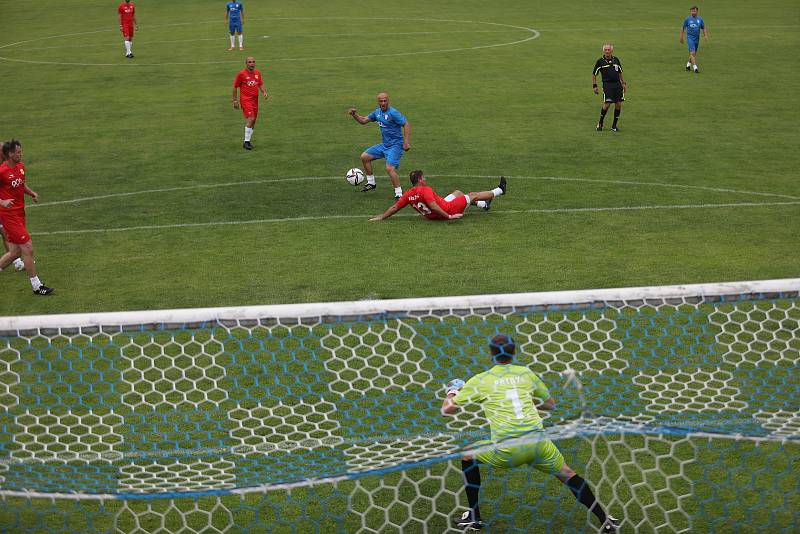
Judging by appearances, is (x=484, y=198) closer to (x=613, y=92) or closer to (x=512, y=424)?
(x=613, y=92)

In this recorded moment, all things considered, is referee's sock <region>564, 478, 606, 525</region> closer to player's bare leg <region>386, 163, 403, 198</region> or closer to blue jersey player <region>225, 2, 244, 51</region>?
player's bare leg <region>386, 163, 403, 198</region>

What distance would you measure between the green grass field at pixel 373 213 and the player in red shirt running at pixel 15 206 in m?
0.48

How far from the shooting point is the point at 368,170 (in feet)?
55.8

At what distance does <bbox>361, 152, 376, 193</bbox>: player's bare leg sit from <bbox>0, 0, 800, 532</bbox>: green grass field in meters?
0.30

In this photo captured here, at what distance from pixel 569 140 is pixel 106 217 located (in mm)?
9780

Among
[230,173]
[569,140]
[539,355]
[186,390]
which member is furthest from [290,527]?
[569,140]

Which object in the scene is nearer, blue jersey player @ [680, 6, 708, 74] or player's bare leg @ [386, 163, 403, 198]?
player's bare leg @ [386, 163, 403, 198]

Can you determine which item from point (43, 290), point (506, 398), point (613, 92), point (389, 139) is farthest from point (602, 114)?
point (506, 398)

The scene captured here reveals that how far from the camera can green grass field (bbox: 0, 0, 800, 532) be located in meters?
7.79

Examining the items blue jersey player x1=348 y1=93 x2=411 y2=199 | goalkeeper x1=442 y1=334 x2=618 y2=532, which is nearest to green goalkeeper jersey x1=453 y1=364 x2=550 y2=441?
goalkeeper x1=442 y1=334 x2=618 y2=532

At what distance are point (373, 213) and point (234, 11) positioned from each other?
17776 mm

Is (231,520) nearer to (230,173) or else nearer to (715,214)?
(715,214)

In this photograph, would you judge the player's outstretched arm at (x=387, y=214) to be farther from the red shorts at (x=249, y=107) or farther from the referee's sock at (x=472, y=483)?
the referee's sock at (x=472, y=483)

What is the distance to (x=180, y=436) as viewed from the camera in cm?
857
